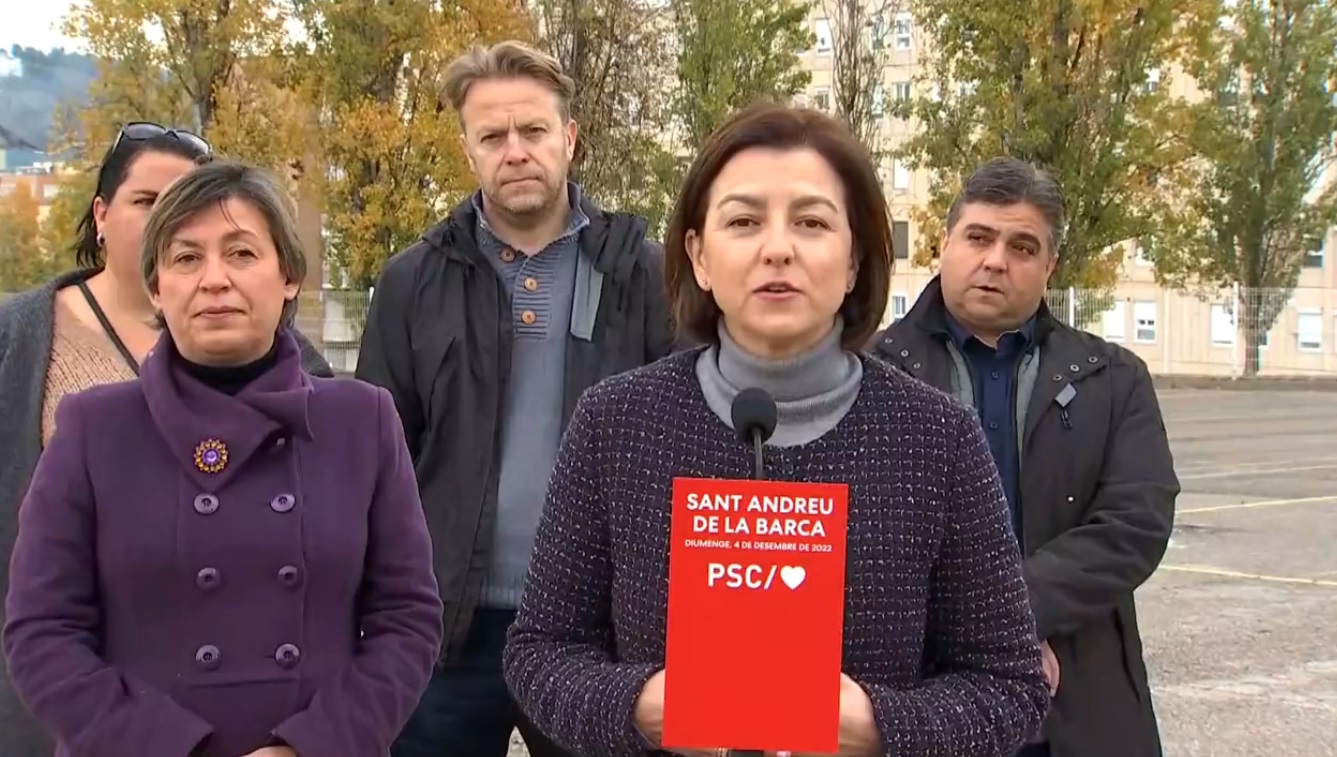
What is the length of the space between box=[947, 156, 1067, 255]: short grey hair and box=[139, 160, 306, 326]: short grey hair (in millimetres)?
1576

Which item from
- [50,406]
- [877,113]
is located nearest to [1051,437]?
[50,406]

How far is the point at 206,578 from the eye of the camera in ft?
7.93

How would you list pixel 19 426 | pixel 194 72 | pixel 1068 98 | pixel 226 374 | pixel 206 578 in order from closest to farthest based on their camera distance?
pixel 206 578 → pixel 226 374 → pixel 19 426 → pixel 194 72 → pixel 1068 98

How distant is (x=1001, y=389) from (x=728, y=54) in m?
26.9

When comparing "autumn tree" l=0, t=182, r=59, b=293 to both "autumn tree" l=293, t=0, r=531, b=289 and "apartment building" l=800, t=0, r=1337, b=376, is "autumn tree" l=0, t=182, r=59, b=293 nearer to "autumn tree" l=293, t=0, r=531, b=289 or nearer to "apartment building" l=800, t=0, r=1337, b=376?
"apartment building" l=800, t=0, r=1337, b=376

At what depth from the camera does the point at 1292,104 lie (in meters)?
35.6

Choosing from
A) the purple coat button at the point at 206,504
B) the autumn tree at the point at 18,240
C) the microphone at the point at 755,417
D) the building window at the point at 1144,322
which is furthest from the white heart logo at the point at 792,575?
the autumn tree at the point at 18,240

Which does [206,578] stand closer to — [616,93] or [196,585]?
[196,585]

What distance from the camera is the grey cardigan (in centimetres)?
282

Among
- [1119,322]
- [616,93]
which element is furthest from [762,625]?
[1119,322]

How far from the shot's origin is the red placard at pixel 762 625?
173 cm

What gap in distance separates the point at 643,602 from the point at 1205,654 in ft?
20.9

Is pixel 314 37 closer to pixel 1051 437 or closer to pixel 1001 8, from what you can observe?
pixel 1001 8

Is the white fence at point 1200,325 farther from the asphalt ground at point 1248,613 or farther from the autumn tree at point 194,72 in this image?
the asphalt ground at point 1248,613
